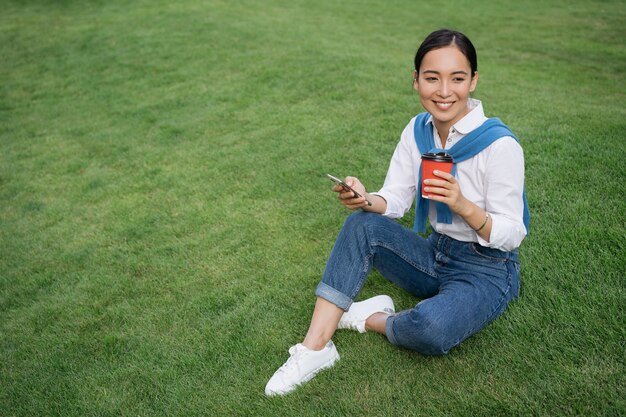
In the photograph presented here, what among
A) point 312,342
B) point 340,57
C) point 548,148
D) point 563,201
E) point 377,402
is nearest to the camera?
point 377,402

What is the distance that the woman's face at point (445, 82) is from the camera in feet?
7.95

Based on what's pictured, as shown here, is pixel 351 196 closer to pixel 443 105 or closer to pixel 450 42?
pixel 443 105

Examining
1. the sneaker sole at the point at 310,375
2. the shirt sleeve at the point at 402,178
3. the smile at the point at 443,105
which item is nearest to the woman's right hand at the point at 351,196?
the shirt sleeve at the point at 402,178

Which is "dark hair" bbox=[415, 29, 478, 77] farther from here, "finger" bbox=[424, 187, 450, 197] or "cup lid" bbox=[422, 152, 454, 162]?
"finger" bbox=[424, 187, 450, 197]

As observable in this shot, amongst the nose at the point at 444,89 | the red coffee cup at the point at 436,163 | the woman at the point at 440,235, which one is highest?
the nose at the point at 444,89

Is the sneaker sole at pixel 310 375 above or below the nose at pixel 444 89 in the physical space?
below

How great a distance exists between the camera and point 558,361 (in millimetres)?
2369

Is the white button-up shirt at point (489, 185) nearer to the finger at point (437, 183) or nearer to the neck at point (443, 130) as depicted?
the neck at point (443, 130)

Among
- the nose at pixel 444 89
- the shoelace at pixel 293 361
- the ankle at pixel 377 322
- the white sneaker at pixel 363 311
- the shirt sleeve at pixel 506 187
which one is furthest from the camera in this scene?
the white sneaker at pixel 363 311

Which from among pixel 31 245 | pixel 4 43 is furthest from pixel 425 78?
pixel 4 43

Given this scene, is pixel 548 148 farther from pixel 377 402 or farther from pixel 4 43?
pixel 4 43

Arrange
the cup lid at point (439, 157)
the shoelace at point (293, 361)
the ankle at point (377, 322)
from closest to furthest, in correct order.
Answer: the cup lid at point (439, 157)
the shoelace at point (293, 361)
the ankle at point (377, 322)

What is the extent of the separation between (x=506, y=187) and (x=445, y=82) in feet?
1.92

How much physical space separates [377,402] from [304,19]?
11.9 meters
